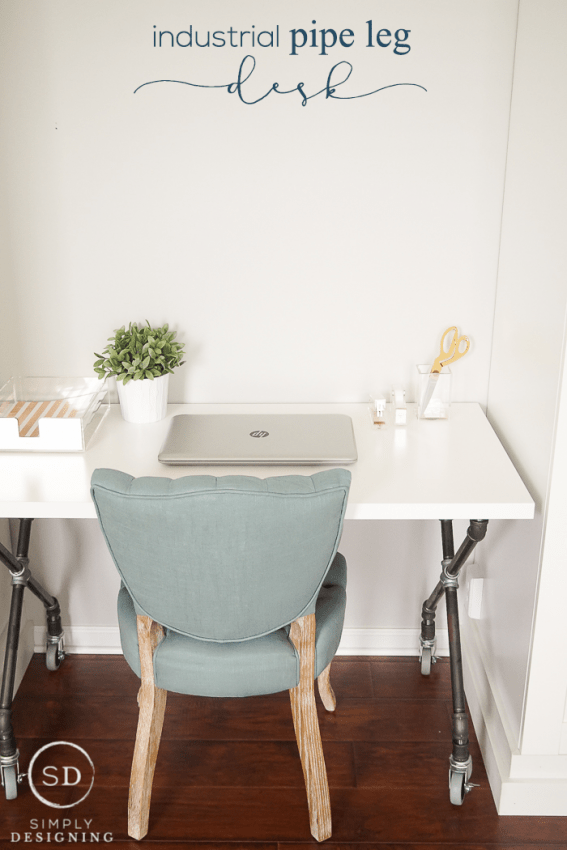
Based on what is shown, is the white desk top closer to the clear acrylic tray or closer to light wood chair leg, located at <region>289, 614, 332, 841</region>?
the clear acrylic tray

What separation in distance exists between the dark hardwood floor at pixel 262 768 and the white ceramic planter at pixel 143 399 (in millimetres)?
848

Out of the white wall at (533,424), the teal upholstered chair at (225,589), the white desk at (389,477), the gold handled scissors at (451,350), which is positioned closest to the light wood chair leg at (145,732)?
the teal upholstered chair at (225,589)

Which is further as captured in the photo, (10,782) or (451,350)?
(451,350)

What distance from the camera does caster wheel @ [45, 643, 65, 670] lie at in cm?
226

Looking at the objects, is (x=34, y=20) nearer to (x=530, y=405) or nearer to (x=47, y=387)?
(x=47, y=387)

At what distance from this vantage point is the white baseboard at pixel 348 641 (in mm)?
2334

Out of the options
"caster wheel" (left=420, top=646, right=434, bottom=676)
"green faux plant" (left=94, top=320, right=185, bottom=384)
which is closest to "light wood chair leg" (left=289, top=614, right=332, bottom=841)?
"caster wheel" (left=420, top=646, right=434, bottom=676)

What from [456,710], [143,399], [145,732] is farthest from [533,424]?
[145,732]

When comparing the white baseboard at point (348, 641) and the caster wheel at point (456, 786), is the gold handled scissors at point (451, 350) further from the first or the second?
the caster wheel at point (456, 786)

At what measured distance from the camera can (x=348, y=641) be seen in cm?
235

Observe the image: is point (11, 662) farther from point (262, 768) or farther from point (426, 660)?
point (426, 660)

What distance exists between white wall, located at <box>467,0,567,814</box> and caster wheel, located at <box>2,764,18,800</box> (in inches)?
46.7

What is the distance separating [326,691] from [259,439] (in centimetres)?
80

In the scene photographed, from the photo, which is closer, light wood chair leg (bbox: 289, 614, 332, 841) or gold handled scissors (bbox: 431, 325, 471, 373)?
light wood chair leg (bbox: 289, 614, 332, 841)
